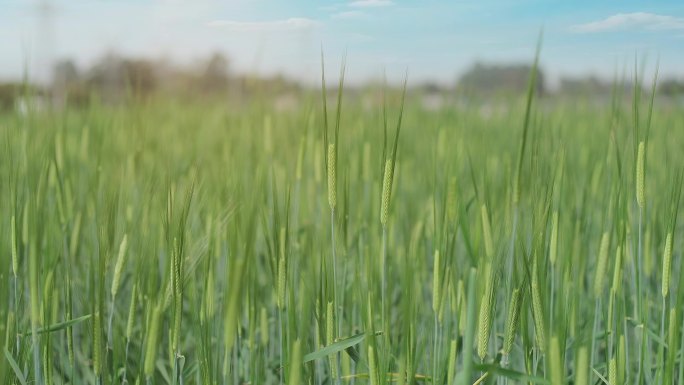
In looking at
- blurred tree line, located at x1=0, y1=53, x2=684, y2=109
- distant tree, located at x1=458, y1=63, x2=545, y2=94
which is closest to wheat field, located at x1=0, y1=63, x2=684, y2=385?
blurred tree line, located at x1=0, y1=53, x2=684, y2=109

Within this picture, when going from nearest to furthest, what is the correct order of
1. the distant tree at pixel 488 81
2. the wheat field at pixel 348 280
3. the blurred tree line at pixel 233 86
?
the wheat field at pixel 348 280 < the blurred tree line at pixel 233 86 < the distant tree at pixel 488 81

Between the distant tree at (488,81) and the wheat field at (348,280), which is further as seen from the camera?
the distant tree at (488,81)

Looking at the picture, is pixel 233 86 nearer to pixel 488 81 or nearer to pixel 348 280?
pixel 488 81

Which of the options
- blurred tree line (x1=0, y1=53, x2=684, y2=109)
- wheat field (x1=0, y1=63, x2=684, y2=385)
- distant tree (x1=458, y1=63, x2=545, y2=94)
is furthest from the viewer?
distant tree (x1=458, y1=63, x2=545, y2=94)

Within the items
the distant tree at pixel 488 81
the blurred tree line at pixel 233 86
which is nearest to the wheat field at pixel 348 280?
the blurred tree line at pixel 233 86

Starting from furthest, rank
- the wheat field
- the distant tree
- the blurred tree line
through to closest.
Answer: the distant tree < the blurred tree line < the wheat field

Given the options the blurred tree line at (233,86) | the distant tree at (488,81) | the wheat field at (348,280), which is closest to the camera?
the wheat field at (348,280)

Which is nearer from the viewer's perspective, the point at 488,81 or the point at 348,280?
the point at 348,280

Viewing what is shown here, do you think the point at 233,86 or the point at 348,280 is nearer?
the point at 348,280

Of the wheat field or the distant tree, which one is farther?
the distant tree

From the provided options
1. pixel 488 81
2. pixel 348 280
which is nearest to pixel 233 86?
pixel 488 81

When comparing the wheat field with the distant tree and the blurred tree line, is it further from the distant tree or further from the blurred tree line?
the distant tree

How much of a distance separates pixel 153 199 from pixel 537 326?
2.29 ft

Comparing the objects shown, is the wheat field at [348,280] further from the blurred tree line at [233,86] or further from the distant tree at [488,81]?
the distant tree at [488,81]
